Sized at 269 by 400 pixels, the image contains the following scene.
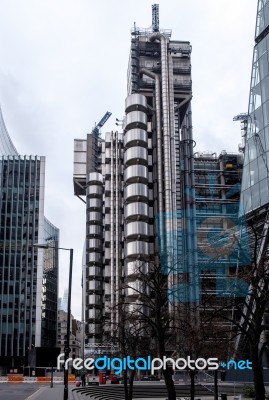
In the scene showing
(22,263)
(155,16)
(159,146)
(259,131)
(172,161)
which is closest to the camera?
(259,131)

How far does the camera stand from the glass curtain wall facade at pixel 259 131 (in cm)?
4841

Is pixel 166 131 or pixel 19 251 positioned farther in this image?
pixel 19 251

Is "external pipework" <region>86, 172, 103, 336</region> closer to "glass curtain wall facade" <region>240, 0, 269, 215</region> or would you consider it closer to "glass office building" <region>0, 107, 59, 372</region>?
"glass office building" <region>0, 107, 59, 372</region>

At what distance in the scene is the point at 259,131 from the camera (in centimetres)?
4966

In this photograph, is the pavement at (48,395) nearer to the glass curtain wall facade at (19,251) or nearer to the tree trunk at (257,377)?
the tree trunk at (257,377)

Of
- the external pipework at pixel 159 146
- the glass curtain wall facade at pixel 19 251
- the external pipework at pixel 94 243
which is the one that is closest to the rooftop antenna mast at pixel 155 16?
the external pipework at pixel 159 146

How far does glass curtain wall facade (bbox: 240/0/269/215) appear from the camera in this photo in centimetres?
4841

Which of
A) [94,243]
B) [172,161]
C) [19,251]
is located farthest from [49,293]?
[172,161]

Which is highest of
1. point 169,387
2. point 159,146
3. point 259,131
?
point 159,146

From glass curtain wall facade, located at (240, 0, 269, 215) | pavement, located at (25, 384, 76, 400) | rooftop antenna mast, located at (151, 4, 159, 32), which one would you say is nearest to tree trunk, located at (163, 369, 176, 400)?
pavement, located at (25, 384, 76, 400)

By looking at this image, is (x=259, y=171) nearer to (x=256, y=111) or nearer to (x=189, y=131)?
(x=256, y=111)

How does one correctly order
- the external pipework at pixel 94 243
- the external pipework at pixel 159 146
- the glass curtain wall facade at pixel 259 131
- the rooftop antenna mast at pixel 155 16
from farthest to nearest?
the rooftop antenna mast at pixel 155 16, the external pipework at pixel 94 243, the external pipework at pixel 159 146, the glass curtain wall facade at pixel 259 131

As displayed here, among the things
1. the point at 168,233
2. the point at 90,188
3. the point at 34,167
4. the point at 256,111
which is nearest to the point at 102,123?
the point at 34,167

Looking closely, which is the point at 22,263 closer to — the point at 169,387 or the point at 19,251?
the point at 19,251
